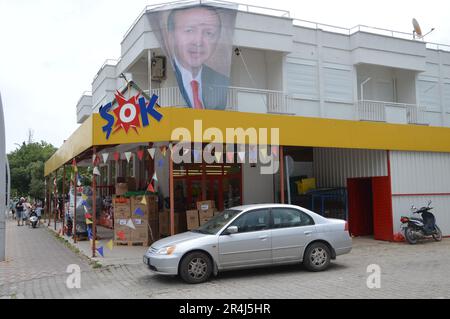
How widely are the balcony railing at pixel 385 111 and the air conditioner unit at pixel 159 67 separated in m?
8.89

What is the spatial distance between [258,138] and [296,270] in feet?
12.1

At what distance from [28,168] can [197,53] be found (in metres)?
30.3

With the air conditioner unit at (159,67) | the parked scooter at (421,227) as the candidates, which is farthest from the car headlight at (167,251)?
the air conditioner unit at (159,67)

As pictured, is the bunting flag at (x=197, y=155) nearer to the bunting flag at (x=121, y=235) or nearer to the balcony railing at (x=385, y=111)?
the bunting flag at (x=121, y=235)

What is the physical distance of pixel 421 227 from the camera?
13688mm

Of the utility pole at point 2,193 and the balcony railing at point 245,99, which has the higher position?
the balcony railing at point 245,99

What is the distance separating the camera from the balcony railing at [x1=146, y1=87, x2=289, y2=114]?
17281mm

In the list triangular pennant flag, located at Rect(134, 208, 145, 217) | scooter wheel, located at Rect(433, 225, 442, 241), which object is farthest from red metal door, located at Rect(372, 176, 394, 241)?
triangular pennant flag, located at Rect(134, 208, 145, 217)

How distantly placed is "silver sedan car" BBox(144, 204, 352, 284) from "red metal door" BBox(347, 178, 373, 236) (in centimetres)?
627

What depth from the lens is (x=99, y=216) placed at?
882 inches

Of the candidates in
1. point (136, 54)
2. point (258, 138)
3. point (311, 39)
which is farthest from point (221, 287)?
point (311, 39)

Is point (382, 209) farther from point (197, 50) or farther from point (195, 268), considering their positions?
point (197, 50)

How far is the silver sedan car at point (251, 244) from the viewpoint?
837cm

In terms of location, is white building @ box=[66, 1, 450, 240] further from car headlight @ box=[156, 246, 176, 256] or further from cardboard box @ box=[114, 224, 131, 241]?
car headlight @ box=[156, 246, 176, 256]
